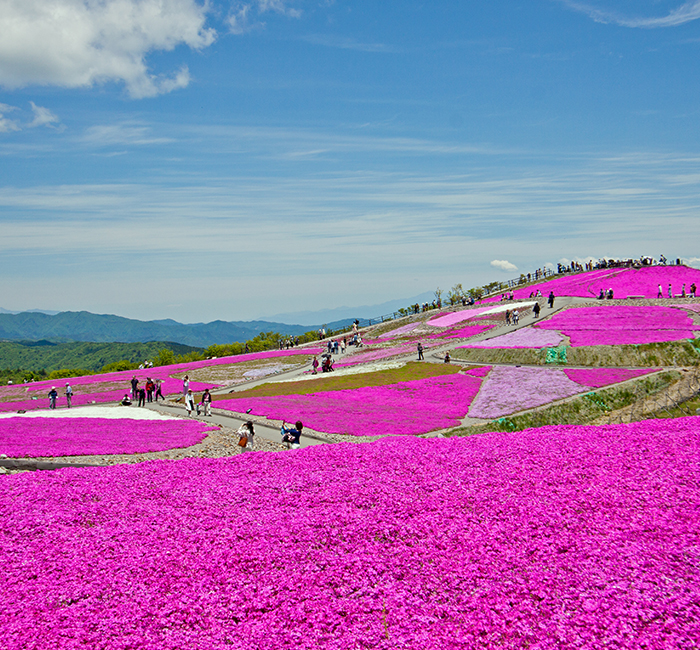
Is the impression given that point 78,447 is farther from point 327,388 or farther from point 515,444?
point 327,388

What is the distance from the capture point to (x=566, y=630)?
26.3ft

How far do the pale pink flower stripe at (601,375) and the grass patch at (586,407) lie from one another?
1256mm

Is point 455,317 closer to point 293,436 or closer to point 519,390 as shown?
point 519,390

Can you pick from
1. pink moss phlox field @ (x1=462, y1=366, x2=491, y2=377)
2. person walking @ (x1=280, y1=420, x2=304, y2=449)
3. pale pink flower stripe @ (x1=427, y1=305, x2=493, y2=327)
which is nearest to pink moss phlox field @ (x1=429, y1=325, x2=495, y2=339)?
pale pink flower stripe @ (x1=427, y1=305, x2=493, y2=327)

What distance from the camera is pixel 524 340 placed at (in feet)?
183

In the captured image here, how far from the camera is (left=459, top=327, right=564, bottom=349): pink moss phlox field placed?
5269 centimetres

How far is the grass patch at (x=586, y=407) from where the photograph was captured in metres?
30.9

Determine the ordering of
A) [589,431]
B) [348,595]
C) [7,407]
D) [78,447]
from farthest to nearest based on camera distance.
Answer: [7,407] → [78,447] → [589,431] → [348,595]

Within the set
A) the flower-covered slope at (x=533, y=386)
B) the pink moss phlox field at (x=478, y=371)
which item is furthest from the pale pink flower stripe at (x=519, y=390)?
the pink moss phlox field at (x=478, y=371)

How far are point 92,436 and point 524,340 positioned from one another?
148 ft

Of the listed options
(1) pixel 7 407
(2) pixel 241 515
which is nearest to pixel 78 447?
(2) pixel 241 515

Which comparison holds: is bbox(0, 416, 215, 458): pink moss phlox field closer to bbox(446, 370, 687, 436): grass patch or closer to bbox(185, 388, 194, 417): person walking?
bbox(185, 388, 194, 417): person walking

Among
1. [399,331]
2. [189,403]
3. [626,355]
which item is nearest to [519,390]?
[626,355]

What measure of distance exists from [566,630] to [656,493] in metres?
5.93
